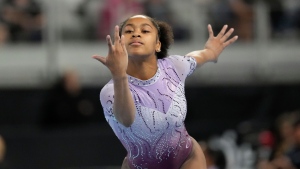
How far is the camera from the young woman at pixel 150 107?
5.79 metres

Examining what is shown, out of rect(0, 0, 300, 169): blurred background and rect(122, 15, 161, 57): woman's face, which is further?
rect(0, 0, 300, 169): blurred background

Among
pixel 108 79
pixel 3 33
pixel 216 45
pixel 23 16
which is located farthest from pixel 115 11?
pixel 216 45

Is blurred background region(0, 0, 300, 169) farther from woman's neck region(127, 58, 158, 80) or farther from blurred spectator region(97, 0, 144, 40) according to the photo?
woman's neck region(127, 58, 158, 80)

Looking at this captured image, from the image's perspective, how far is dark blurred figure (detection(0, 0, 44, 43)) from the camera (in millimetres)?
10992

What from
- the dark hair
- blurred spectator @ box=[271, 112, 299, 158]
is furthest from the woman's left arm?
blurred spectator @ box=[271, 112, 299, 158]

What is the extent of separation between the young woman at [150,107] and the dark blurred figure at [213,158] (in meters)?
2.80

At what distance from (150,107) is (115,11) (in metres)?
5.43

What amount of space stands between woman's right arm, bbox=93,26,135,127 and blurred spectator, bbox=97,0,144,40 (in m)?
5.62

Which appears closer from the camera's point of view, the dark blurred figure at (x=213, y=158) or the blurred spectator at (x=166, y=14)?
the dark blurred figure at (x=213, y=158)

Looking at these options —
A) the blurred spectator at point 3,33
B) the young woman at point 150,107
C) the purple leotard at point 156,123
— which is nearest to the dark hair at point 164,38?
the young woman at point 150,107

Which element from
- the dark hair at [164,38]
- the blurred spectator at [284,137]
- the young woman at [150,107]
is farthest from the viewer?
the blurred spectator at [284,137]

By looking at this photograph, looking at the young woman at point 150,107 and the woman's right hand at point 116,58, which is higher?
the woman's right hand at point 116,58

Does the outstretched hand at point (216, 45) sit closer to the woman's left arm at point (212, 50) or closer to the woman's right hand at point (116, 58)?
the woman's left arm at point (212, 50)

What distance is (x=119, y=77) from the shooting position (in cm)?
532
